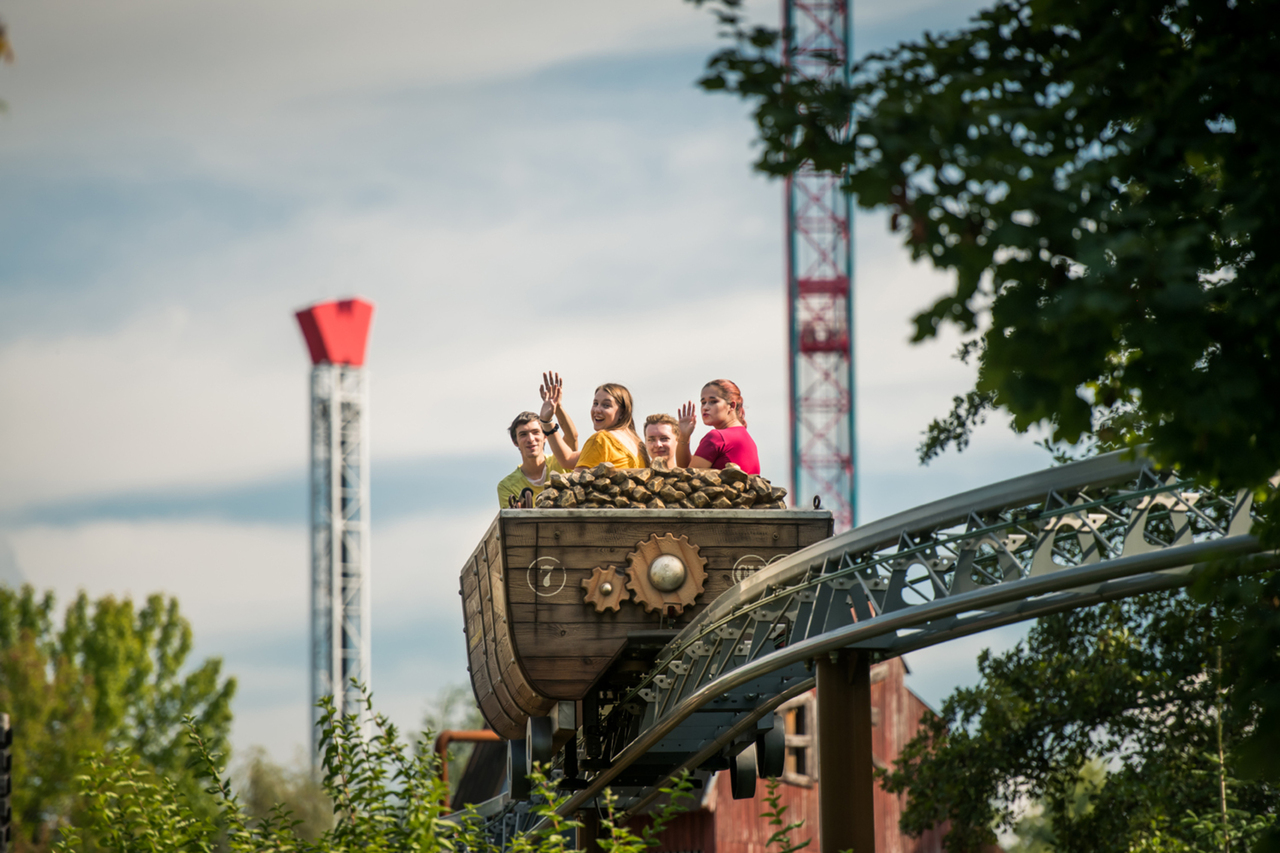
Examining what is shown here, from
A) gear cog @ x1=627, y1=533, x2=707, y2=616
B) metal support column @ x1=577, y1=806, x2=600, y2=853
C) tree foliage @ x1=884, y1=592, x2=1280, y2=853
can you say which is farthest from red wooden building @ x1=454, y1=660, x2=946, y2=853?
gear cog @ x1=627, y1=533, x2=707, y2=616

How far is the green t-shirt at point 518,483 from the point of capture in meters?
10.6

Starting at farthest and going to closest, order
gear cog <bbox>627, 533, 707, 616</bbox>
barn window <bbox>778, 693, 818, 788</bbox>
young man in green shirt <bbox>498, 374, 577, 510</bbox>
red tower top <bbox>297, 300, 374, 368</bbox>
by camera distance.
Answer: red tower top <bbox>297, 300, 374, 368</bbox>
barn window <bbox>778, 693, 818, 788</bbox>
young man in green shirt <bbox>498, 374, 577, 510</bbox>
gear cog <bbox>627, 533, 707, 616</bbox>

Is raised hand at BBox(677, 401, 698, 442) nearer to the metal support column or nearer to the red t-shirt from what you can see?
the red t-shirt

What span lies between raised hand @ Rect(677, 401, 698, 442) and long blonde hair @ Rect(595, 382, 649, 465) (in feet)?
1.21

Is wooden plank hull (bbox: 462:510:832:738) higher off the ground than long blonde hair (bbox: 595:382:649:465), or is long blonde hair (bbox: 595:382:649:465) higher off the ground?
long blonde hair (bbox: 595:382:649:465)

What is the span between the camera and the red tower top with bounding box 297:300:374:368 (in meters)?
48.0

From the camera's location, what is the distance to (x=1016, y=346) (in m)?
3.97

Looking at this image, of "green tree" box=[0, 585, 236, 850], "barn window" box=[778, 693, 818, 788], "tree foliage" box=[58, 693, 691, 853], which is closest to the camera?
"tree foliage" box=[58, 693, 691, 853]

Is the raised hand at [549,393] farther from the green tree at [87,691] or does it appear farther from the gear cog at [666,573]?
the green tree at [87,691]

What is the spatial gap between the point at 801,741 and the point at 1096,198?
1774cm

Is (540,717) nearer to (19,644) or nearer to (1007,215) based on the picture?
(1007,215)

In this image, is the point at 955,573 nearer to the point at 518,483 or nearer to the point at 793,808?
the point at 518,483

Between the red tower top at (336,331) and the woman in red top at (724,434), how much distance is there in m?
39.1

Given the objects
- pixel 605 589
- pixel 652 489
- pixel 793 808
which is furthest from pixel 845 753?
pixel 793 808
